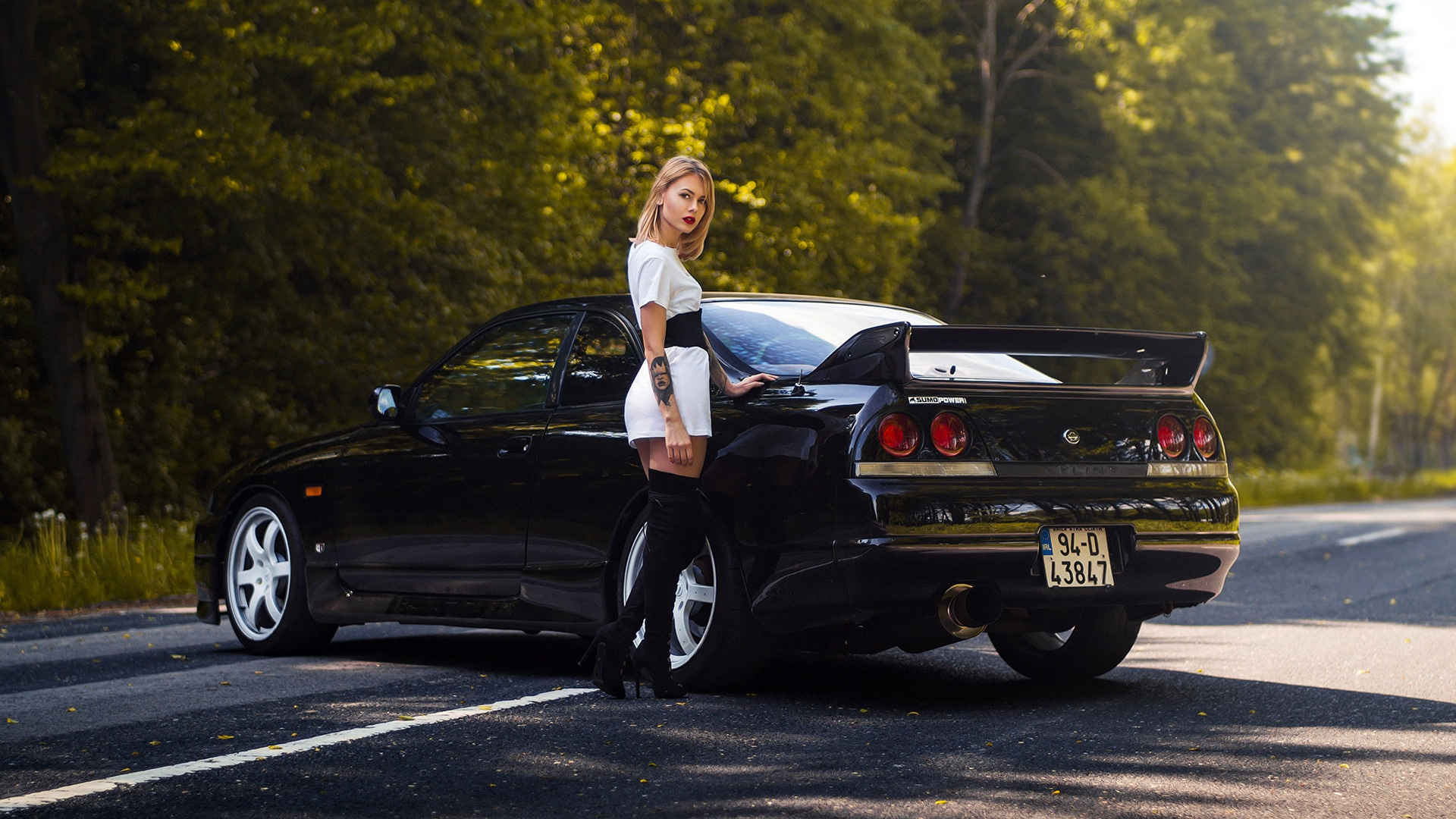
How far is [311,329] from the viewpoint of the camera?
20.2m

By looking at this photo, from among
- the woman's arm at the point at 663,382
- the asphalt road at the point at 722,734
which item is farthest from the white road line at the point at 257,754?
the woman's arm at the point at 663,382

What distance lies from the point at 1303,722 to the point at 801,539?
1.80 meters

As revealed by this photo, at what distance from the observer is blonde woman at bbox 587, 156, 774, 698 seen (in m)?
5.45

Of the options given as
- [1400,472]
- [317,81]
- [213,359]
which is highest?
[317,81]

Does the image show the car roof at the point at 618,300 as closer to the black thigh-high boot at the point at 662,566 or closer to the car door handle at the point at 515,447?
the car door handle at the point at 515,447

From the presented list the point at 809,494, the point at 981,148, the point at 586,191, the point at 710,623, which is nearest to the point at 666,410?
the point at 809,494

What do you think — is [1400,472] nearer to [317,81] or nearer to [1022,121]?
[1022,121]

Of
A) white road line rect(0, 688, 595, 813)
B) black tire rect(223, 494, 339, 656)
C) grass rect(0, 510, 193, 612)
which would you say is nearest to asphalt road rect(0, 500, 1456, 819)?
white road line rect(0, 688, 595, 813)

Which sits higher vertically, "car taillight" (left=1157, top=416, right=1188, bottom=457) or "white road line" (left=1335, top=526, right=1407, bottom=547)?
"car taillight" (left=1157, top=416, right=1188, bottom=457)

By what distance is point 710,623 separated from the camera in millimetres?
5766

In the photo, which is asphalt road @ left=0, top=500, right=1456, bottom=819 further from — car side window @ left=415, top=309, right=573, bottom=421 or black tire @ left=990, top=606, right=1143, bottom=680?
car side window @ left=415, top=309, right=573, bottom=421

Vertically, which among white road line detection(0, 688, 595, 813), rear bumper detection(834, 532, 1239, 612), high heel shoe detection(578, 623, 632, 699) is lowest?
white road line detection(0, 688, 595, 813)

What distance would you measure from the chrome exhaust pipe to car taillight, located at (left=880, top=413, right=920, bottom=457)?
1.57ft

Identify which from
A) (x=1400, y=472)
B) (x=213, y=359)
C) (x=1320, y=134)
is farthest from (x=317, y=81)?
(x=1400, y=472)
